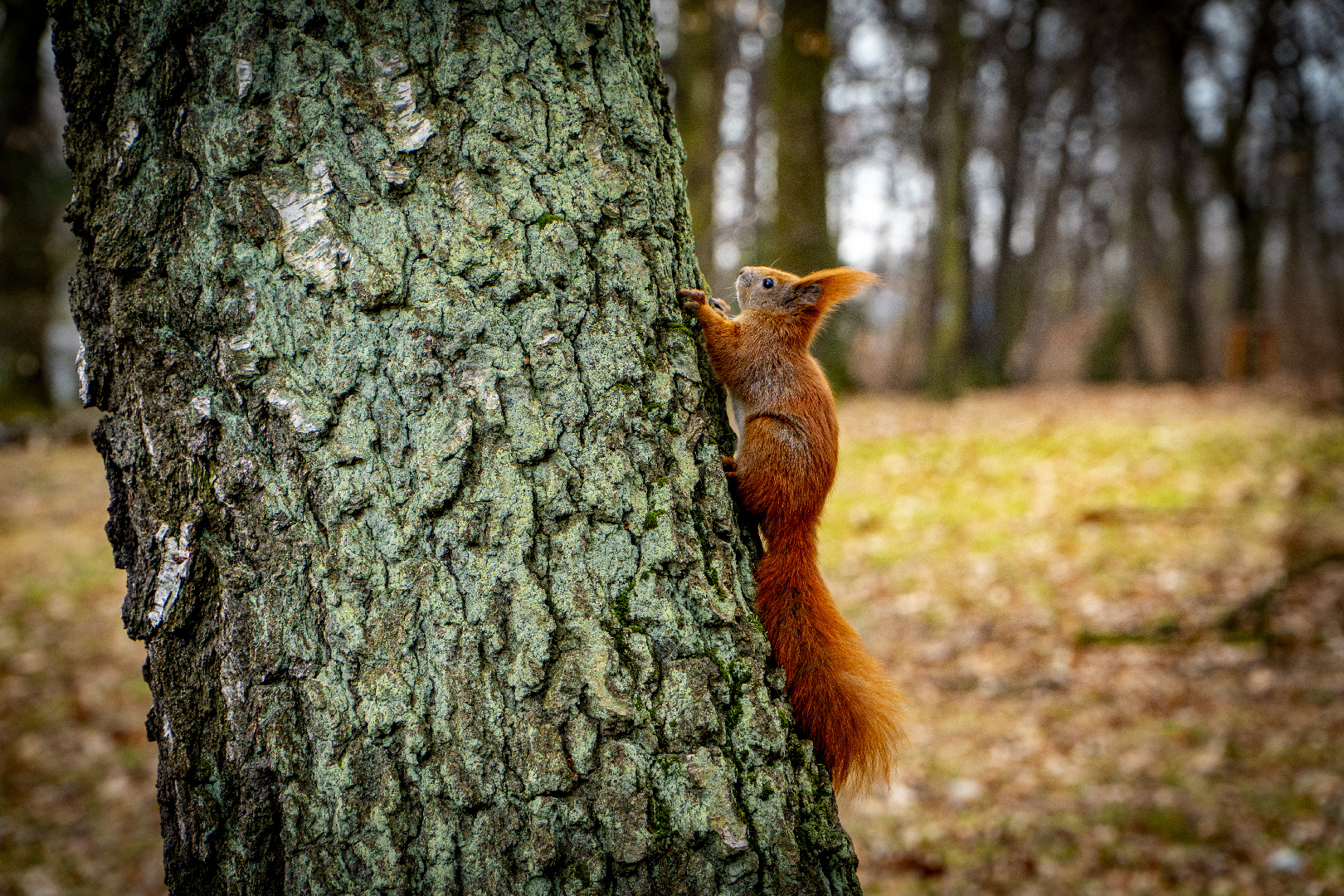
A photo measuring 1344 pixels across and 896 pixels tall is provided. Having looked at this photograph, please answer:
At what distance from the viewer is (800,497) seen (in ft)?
5.53

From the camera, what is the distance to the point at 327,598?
1.26 metres

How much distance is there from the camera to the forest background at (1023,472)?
11.7 ft

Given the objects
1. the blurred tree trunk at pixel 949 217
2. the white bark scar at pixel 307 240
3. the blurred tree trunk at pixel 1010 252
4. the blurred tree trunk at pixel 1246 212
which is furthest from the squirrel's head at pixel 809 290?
the blurred tree trunk at pixel 1246 212

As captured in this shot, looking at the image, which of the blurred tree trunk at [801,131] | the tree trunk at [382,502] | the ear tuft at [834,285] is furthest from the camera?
the blurred tree trunk at [801,131]

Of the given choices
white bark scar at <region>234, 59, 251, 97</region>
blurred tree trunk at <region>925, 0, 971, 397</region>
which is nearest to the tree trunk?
white bark scar at <region>234, 59, 251, 97</region>

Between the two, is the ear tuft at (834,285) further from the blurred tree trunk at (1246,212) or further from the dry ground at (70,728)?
the blurred tree trunk at (1246,212)

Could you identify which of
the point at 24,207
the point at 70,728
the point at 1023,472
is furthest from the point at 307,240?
the point at 24,207

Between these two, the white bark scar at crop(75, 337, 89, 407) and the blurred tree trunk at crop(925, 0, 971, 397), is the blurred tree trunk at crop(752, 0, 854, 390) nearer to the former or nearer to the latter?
the blurred tree trunk at crop(925, 0, 971, 397)

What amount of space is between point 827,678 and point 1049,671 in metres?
3.70

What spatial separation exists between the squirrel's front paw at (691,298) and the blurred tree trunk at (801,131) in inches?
320

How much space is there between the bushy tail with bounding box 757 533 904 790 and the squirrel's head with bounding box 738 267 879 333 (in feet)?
2.45

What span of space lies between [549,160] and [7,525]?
832 cm

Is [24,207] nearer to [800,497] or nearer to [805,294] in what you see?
[805,294]

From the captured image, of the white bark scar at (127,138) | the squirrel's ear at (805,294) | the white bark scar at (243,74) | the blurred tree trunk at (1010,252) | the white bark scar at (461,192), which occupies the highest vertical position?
the blurred tree trunk at (1010,252)
